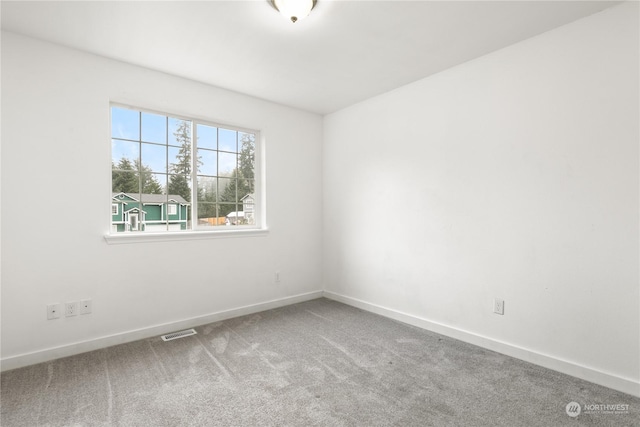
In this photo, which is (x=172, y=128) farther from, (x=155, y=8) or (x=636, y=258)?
(x=636, y=258)

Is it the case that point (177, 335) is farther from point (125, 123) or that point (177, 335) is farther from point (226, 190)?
point (125, 123)

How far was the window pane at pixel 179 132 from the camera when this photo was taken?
3.22 m

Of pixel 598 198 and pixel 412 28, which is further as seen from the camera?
pixel 412 28

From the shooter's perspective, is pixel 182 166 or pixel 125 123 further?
pixel 182 166

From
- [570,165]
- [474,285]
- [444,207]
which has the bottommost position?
[474,285]

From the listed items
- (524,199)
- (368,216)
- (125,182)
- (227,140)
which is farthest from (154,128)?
(524,199)

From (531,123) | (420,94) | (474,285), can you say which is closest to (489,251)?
(474,285)

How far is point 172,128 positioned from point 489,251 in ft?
10.4

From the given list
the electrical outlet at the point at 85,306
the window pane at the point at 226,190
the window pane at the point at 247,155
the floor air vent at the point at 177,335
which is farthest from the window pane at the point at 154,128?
the floor air vent at the point at 177,335

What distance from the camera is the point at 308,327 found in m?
3.19

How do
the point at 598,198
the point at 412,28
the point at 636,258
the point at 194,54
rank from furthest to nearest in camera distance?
the point at 194,54, the point at 412,28, the point at 598,198, the point at 636,258

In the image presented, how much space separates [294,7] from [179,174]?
2.00m

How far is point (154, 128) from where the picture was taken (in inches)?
122

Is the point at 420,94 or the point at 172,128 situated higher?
the point at 420,94
